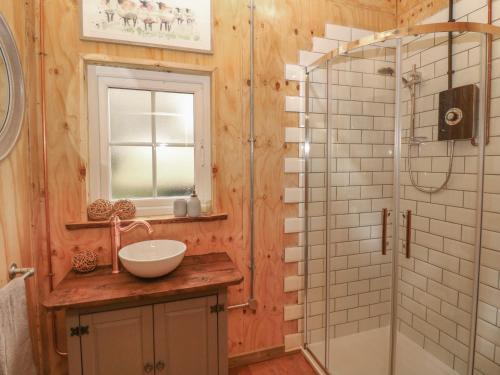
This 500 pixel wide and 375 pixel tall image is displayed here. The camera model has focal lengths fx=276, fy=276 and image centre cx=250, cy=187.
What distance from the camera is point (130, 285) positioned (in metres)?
1.37

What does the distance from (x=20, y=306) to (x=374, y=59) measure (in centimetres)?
229

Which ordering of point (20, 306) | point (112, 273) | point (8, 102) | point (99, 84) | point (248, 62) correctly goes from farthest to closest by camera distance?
point (248, 62) → point (99, 84) → point (112, 273) → point (8, 102) → point (20, 306)

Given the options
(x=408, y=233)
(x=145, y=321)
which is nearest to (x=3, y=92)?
(x=145, y=321)

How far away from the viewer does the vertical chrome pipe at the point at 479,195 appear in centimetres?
156

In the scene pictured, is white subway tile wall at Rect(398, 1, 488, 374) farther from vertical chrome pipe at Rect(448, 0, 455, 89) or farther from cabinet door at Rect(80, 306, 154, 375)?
cabinet door at Rect(80, 306, 154, 375)

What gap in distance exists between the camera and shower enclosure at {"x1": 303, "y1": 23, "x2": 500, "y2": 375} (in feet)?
5.42

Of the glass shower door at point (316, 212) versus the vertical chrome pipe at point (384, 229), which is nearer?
the vertical chrome pipe at point (384, 229)

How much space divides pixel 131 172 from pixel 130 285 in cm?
75

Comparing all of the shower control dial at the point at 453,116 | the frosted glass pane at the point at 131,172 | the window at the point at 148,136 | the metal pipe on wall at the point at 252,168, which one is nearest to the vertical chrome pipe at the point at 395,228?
the shower control dial at the point at 453,116

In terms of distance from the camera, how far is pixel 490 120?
156 cm

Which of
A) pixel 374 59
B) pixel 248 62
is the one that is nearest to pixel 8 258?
pixel 248 62

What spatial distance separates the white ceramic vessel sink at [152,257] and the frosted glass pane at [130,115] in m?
0.69

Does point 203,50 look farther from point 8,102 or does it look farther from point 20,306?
point 20,306

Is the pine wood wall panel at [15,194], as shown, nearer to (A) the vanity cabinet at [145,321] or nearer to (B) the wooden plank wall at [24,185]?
(B) the wooden plank wall at [24,185]
